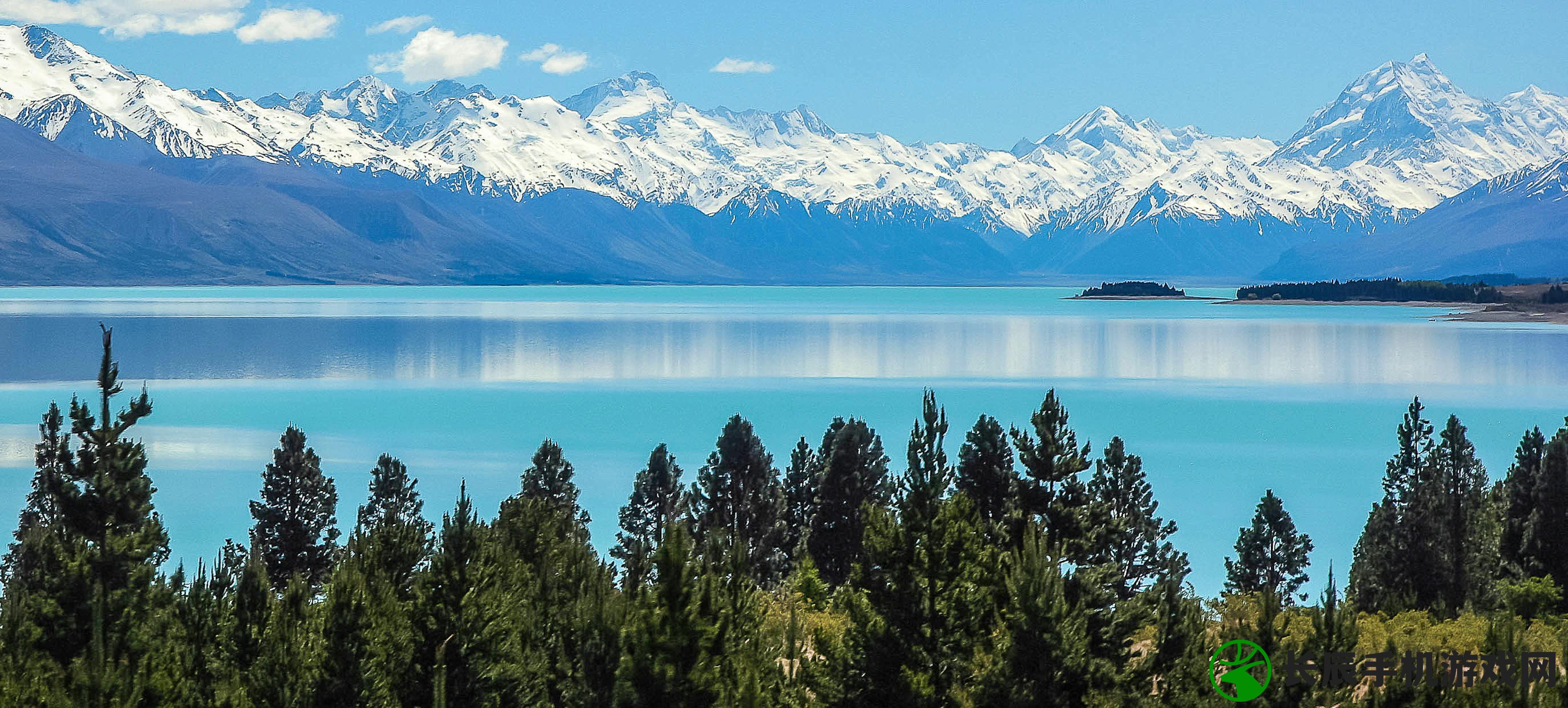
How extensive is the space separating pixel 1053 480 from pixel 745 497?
84.4 ft

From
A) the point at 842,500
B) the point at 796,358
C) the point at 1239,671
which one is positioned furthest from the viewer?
the point at 796,358

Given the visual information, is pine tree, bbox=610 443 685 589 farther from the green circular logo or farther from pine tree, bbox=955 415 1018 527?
the green circular logo

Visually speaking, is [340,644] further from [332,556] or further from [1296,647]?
[332,556]

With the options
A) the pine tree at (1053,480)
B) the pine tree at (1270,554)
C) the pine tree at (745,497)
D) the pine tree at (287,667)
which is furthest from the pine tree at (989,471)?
the pine tree at (287,667)

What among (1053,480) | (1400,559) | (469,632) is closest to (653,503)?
(1400,559)

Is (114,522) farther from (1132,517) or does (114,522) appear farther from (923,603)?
(1132,517)

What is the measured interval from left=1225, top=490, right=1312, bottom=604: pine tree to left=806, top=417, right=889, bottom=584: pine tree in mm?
14545

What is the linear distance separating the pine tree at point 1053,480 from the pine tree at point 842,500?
67.9ft

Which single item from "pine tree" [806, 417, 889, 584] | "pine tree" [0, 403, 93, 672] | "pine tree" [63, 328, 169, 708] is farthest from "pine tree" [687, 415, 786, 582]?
"pine tree" [0, 403, 93, 672]

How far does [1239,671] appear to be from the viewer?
27.3 m

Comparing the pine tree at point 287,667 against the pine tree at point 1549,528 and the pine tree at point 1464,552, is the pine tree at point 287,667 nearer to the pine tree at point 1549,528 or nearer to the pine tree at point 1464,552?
the pine tree at point 1464,552

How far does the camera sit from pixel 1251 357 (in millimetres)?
165125

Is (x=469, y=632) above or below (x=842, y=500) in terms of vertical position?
below

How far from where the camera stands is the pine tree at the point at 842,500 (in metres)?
54.3
